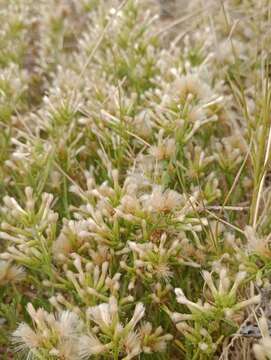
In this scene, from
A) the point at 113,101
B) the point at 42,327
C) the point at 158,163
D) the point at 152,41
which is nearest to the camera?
the point at 42,327

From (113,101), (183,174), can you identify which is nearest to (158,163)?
(183,174)

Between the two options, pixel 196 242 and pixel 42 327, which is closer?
pixel 42 327

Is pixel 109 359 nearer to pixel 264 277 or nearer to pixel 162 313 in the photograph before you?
pixel 162 313

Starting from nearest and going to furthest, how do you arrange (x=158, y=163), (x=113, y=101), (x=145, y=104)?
(x=158, y=163)
(x=113, y=101)
(x=145, y=104)

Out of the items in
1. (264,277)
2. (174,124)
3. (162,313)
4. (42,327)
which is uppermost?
(174,124)

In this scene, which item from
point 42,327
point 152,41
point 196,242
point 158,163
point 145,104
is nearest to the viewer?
point 42,327

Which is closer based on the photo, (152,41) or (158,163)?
(158,163)

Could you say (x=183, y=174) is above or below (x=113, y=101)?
below

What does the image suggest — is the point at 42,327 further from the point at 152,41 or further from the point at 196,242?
the point at 152,41

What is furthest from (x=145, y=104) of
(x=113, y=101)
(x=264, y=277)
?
(x=264, y=277)

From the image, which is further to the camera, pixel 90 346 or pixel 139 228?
pixel 139 228
